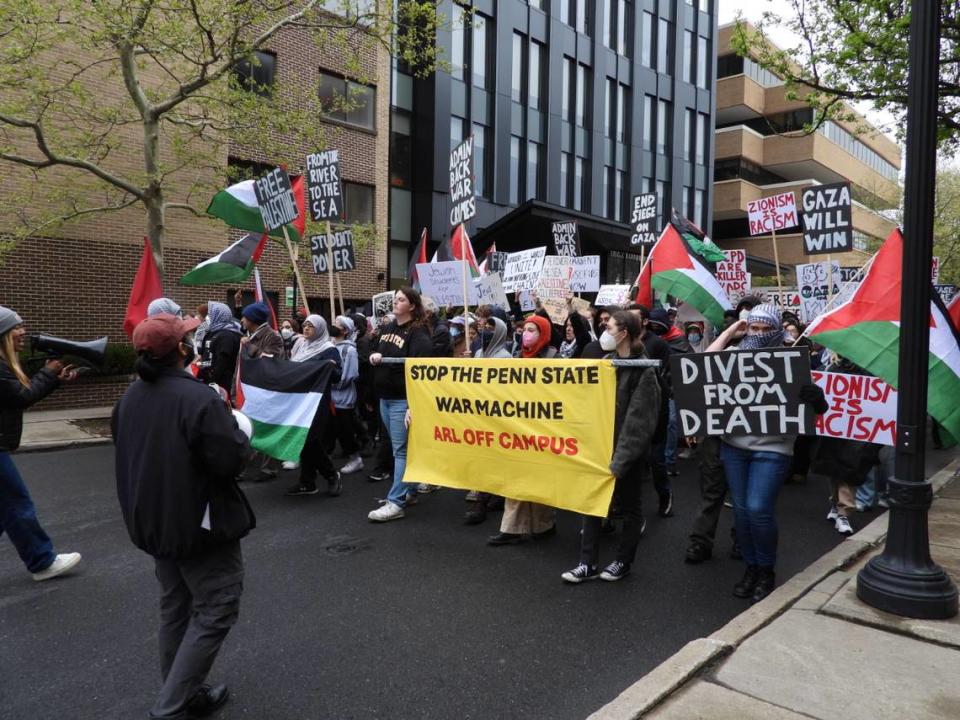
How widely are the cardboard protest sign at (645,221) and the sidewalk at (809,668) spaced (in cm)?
912

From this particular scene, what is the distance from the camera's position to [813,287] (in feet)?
34.1

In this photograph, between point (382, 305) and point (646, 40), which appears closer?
point (382, 305)

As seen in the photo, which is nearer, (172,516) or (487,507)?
(172,516)

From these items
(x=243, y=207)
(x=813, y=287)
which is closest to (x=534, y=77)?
(x=813, y=287)

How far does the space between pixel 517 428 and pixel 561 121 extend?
23.5m

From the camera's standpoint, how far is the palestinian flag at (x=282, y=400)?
653 centimetres

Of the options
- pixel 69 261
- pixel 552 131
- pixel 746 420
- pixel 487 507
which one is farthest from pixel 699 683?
pixel 552 131

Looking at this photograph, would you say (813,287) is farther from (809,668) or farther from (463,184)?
(809,668)

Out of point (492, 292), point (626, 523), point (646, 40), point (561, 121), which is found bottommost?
point (626, 523)

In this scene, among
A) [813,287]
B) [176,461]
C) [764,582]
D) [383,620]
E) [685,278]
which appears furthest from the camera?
[813,287]

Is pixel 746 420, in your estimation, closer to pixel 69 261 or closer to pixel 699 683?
pixel 699 683

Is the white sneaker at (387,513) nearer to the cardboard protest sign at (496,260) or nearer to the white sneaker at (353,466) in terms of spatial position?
the white sneaker at (353,466)

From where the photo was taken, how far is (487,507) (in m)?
6.34

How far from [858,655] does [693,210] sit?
32620 mm
